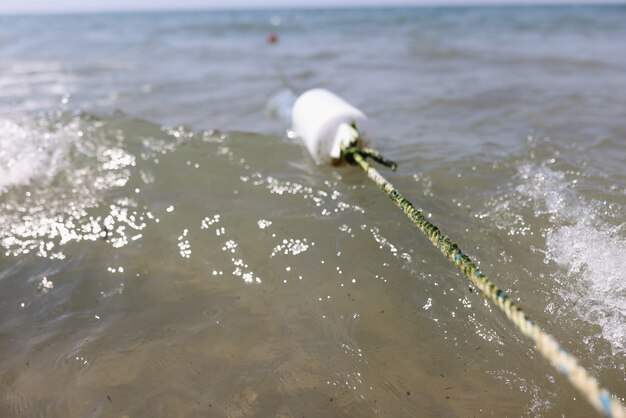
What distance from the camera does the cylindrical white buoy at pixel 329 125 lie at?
A: 321cm

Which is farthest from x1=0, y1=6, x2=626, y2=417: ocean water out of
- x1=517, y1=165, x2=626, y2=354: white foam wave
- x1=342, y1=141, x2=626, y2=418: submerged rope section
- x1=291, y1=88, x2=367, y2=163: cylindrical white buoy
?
x1=342, y1=141, x2=626, y2=418: submerged rope section

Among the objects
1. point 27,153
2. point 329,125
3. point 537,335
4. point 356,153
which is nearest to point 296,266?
point 356,153

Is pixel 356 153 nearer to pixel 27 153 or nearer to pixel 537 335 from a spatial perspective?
pixel 537 335

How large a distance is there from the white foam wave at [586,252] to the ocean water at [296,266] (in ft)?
0.04

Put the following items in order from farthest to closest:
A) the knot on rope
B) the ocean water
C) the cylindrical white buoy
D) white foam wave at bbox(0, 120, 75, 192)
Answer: white foam wave at bbox(0, 120, 75, 192) → the cylindrical white buoy → the knot on rope → the ocean water

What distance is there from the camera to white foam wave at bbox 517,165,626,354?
2133mm

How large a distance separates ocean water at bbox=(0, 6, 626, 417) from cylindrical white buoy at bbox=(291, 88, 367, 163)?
0.55 feet

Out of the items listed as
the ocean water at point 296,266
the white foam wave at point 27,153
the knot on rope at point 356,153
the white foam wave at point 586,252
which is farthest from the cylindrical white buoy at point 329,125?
the white foam wave at point 27,153

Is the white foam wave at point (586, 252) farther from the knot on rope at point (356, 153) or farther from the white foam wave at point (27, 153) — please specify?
the white foam wave at point (27, 153)

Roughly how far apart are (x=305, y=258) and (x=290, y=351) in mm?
638

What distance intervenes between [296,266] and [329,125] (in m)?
1.17

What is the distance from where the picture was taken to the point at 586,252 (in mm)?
2457

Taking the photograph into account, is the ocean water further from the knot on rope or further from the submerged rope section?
the submerged rope section

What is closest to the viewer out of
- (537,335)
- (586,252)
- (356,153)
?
(537,335)
